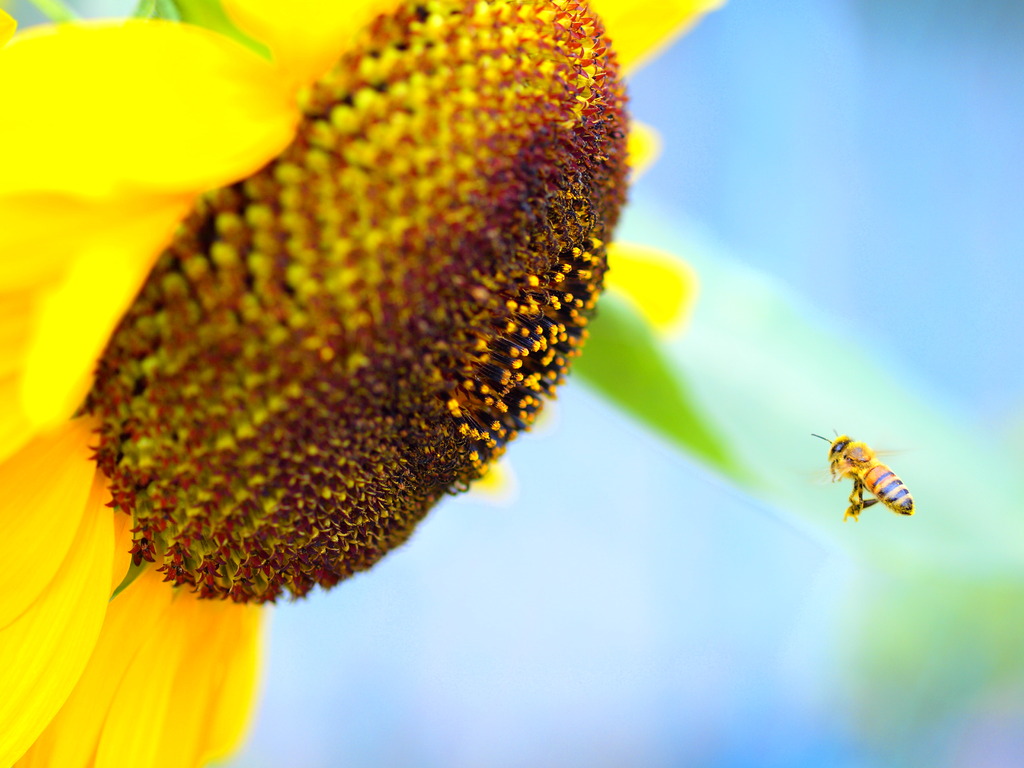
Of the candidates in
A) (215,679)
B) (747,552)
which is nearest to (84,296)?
(215,679)

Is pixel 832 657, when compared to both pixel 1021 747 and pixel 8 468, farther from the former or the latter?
pixel 8 468

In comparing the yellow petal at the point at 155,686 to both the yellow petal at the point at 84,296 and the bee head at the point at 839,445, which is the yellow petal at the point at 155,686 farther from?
the bee head at the point at 839,445

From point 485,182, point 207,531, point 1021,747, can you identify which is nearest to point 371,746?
point 1021,747

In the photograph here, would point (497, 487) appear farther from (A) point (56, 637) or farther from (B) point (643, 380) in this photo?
(A) point (56, 637)

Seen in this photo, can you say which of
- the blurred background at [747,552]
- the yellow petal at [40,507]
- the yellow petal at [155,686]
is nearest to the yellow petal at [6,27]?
the yellow petal at [40,507]

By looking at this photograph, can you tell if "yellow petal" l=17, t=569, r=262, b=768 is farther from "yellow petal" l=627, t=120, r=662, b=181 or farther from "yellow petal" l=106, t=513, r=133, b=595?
"yellow petal" l=627, t=120, r=662, b=181
